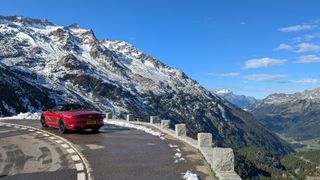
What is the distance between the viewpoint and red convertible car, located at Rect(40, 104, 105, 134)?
26.7 m

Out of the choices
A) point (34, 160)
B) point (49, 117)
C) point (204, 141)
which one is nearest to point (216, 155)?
point (204, 141)

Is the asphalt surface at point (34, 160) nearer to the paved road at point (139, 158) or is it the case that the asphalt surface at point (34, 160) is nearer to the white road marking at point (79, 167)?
the white road marking at point (79, 167)

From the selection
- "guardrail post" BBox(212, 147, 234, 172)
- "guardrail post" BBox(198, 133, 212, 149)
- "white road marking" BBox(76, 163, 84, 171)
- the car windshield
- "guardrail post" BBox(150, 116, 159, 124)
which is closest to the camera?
"guardrail post" BBox(212, 147, 234, 172)

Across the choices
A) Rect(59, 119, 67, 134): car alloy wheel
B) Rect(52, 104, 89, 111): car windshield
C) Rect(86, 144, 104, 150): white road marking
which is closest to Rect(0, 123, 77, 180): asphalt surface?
Rect(86, 144, 104, 150): white road marking

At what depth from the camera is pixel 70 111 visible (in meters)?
28.0

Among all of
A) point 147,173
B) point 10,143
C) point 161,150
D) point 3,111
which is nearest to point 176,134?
point 161,150

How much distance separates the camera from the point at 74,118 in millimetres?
26641

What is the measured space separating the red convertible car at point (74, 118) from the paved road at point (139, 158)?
1793mm

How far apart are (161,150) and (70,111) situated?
9821 millimetres

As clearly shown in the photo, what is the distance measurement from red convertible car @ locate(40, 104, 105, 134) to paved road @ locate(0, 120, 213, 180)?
5.88 ft

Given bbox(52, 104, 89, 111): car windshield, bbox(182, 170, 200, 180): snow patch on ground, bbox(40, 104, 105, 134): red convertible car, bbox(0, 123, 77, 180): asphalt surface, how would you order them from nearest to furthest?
bbox(182, 170, 200, 180): snow patch on ground, bbox(0, 123, 77, 180): asphalt surface, bbox(40, 104, 105, 134): red convertible car, bbox(52, 104, 89, 111): car windshield

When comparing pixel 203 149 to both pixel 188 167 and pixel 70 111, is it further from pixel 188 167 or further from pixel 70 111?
pixel 70 111

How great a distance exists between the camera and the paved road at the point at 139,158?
46.6ft

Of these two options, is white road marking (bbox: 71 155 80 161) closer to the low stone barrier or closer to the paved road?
the paved road
